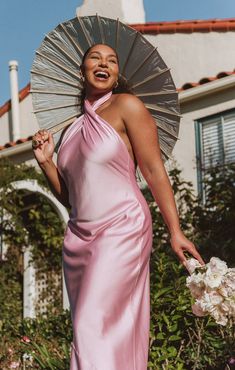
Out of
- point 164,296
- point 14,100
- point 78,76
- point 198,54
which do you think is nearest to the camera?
point 78,76

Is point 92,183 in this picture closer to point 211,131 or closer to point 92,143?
point 92,143

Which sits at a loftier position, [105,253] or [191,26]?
[191,26]

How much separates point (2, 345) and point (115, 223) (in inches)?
187

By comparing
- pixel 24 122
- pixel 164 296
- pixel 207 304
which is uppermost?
pixel 24 122

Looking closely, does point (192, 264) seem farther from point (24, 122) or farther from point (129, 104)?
point (24, 122)

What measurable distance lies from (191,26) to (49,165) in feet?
28.0

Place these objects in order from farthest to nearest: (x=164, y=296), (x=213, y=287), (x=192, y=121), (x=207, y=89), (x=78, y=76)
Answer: (x=192, y=121) → (x=207, y=89) → (x=164, y=296) → (x=78, y=76) → (x=213, y=287)

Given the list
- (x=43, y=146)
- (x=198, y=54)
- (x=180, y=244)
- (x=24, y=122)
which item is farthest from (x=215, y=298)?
(x=24, y=122)

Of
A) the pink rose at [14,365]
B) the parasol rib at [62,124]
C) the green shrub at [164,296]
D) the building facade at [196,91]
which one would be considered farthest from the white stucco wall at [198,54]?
the parasol rib at [62,124]

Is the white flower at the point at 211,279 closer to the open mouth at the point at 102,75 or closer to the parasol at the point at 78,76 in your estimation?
the parasol at the point at 78,76

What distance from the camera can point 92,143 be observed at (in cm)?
342

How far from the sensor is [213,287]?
11.5 feet

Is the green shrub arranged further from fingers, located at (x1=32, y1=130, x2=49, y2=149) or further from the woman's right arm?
fingers, located at (x1=32, y1=130, x2=49, y2=149)

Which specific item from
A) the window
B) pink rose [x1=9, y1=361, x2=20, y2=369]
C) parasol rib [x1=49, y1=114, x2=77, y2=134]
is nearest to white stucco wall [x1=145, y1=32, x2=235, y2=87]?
the window
